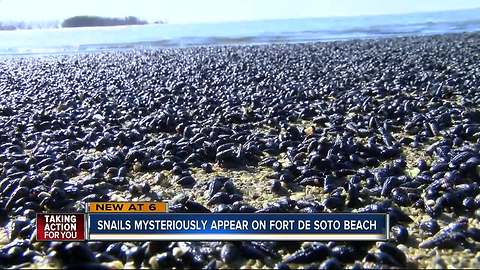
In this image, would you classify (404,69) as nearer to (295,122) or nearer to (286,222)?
(295,122)

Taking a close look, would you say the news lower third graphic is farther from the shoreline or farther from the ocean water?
the ocean water

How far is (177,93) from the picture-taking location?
1159cm

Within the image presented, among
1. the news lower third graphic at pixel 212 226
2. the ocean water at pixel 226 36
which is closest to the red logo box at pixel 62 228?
the news lower third graphic at pixel 212 226

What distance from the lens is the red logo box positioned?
12.9 feet

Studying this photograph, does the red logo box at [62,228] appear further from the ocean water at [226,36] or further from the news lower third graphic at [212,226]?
the ocean water at [226,36]

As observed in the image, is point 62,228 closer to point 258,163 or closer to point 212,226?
point 212,226

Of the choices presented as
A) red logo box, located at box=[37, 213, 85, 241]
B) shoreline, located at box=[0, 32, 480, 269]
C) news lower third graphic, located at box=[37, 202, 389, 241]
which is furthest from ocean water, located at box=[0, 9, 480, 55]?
news lower third graphic, located at box=[37, 202, 389, 241]

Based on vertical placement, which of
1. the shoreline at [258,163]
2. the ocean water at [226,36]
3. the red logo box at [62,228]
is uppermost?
the ocean water at [226,36]

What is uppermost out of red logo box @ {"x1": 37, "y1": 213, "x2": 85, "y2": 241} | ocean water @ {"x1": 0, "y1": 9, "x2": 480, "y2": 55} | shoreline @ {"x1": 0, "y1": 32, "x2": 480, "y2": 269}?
ocean water @ {"x1": 0, "y1": 9, "x2": 480, "y2": 55}

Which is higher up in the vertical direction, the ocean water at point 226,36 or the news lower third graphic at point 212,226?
the ocean water at point 226,36

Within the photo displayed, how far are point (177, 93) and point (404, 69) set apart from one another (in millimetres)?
6388

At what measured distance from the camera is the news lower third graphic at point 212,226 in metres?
3.85

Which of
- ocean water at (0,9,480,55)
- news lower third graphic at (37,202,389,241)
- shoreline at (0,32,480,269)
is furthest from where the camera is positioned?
ocean water at (0,9,480,55)

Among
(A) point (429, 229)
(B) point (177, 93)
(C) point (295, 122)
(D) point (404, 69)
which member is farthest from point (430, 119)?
(D) point (404, 69)
